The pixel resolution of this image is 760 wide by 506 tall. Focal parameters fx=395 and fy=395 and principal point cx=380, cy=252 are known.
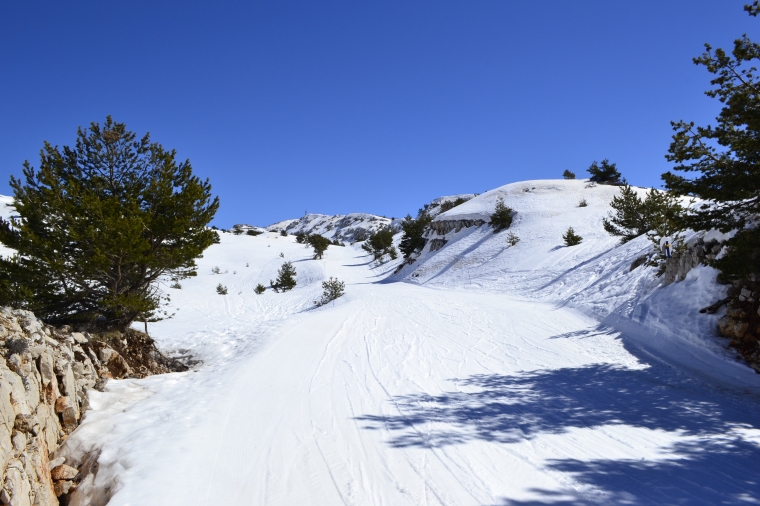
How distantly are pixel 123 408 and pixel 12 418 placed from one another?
2.18m

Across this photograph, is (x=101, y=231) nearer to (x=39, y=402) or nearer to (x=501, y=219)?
(x=39, y=402)

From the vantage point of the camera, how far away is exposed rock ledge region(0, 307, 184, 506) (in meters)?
3.50

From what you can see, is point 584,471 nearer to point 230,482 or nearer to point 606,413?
point 606,413

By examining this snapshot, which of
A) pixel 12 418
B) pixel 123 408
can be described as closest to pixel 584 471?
pixel 12 418

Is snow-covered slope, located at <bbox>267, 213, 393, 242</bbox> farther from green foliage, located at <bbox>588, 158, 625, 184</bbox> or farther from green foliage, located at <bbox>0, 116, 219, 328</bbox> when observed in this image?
green foliage, located at <bbox>0, 116, 219, 328</bbox>

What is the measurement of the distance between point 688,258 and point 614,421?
25.1 ft

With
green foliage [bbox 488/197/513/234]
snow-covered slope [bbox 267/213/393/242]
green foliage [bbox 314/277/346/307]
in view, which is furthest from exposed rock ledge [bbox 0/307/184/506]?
snow-covered slope [bbox 267/213/393/242]

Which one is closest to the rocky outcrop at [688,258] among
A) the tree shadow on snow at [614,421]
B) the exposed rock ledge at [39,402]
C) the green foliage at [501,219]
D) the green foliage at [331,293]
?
the tree shadow on snow at [614,421]

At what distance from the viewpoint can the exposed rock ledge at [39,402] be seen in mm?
3496

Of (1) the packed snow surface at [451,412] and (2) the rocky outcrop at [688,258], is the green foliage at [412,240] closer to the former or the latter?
(1) the packed snow surface at [451,412]

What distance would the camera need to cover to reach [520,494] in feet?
11.8

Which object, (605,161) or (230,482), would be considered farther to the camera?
(605,161)

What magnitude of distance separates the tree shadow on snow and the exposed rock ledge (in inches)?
132

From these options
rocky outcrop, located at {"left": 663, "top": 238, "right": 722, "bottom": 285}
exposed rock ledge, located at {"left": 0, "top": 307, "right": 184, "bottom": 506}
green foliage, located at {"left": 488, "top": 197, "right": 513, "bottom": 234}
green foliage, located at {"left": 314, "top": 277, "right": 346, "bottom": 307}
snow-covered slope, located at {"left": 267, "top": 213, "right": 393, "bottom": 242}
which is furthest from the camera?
snow-covered slope, located at {"left": 267, "top": 213, "right": 393, "bottom": 242}
